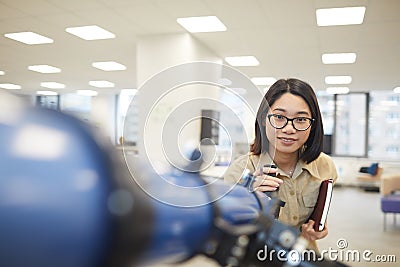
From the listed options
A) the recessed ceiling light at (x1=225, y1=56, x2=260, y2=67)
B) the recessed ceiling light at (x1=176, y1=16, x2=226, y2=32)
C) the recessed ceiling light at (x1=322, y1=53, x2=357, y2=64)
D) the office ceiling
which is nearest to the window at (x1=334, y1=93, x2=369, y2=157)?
the office ceiling

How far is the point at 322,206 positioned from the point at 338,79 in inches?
262

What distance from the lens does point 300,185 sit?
0.51m

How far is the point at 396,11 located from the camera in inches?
131

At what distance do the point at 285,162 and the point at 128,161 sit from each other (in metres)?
0.38

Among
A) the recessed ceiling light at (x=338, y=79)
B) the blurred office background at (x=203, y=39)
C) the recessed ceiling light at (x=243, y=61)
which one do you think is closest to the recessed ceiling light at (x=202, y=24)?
the blurred office background at (x=203, y=39)

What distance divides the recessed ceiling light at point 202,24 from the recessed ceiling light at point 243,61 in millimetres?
1153

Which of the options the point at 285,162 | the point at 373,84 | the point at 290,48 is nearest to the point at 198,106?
the point at 285,162

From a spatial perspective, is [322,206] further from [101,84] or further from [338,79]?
[101,84]

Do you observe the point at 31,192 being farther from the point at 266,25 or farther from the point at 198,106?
the point at 266,25

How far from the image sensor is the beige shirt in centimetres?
29

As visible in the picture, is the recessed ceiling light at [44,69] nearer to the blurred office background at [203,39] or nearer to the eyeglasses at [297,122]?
the blurred office background at [203,39]

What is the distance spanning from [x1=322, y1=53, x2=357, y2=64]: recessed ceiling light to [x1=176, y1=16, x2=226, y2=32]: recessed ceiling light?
66.3 inches

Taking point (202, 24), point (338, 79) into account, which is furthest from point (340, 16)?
point (338, 79)

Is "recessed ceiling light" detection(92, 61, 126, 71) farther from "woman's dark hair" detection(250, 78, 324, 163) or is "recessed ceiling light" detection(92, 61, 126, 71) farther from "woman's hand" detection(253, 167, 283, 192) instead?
"woman's hand" detection(253, 167, 283, 192)
